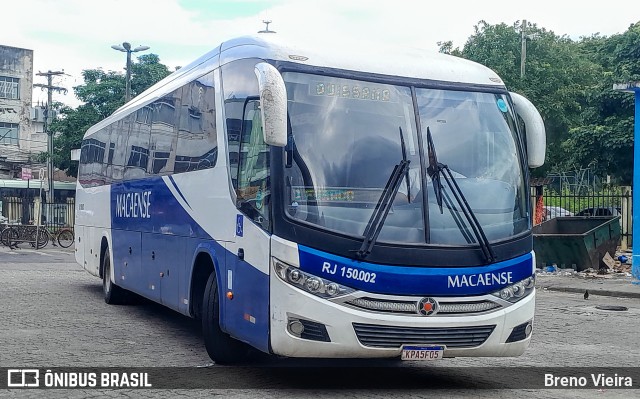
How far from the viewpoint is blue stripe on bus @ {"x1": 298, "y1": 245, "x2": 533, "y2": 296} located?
23.2 ft

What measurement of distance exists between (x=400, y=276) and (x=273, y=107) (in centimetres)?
172

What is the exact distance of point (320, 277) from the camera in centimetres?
706

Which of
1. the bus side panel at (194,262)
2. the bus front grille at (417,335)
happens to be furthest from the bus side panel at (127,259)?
the bus front grille at (417,335)

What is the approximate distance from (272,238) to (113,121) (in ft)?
28.4

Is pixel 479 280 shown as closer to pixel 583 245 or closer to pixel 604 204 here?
pixel 583 245

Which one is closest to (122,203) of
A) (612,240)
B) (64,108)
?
(612,240)

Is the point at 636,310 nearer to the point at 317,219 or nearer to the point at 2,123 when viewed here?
the point at 317,219

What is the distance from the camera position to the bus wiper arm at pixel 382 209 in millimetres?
7141

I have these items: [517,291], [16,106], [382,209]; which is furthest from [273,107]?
[16,106]

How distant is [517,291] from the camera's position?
7.73 m

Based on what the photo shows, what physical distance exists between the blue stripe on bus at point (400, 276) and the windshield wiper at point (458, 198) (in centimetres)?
15

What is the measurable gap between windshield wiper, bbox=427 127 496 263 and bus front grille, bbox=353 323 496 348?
25.8 inches

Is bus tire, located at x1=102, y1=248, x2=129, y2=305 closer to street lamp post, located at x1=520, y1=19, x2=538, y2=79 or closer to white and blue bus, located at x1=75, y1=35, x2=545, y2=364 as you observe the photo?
white and blue bus, located at x1=75, y1=35, x2=545, y2=364

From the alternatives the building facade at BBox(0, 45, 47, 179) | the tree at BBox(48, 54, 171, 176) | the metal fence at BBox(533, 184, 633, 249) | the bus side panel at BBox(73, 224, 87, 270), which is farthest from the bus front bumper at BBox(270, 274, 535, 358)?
the building facade at BBox(0, 45, 47, 179)
